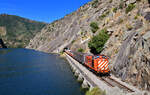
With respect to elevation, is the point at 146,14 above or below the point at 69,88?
above

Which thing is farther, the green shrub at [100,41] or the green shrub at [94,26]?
the green shrub at [94,26]

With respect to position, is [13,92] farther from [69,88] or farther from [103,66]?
[103,66]

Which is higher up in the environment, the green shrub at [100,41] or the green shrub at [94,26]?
the green shrub at [94,26]

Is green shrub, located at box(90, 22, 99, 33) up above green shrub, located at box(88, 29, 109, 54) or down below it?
above

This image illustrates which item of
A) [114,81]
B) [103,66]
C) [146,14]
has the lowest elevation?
[114,81]

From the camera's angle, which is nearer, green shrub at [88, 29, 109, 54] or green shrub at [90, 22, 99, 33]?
A: green shrub at [88, 29, 109, 54]

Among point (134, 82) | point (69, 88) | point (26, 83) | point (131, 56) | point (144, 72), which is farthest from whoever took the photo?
point (26, 83)

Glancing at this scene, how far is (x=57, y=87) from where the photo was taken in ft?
81.3

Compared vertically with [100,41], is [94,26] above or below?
above

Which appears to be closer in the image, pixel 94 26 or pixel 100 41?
pixel 100 41

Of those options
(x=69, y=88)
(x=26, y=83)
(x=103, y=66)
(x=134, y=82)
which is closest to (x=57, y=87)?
(x=69, y=88)

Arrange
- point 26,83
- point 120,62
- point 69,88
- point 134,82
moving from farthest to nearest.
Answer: point 26,83, point 69,88, point 120,62, point 134,82

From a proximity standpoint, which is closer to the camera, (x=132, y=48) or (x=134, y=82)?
(x=134, y=82)

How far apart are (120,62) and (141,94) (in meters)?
8.35
